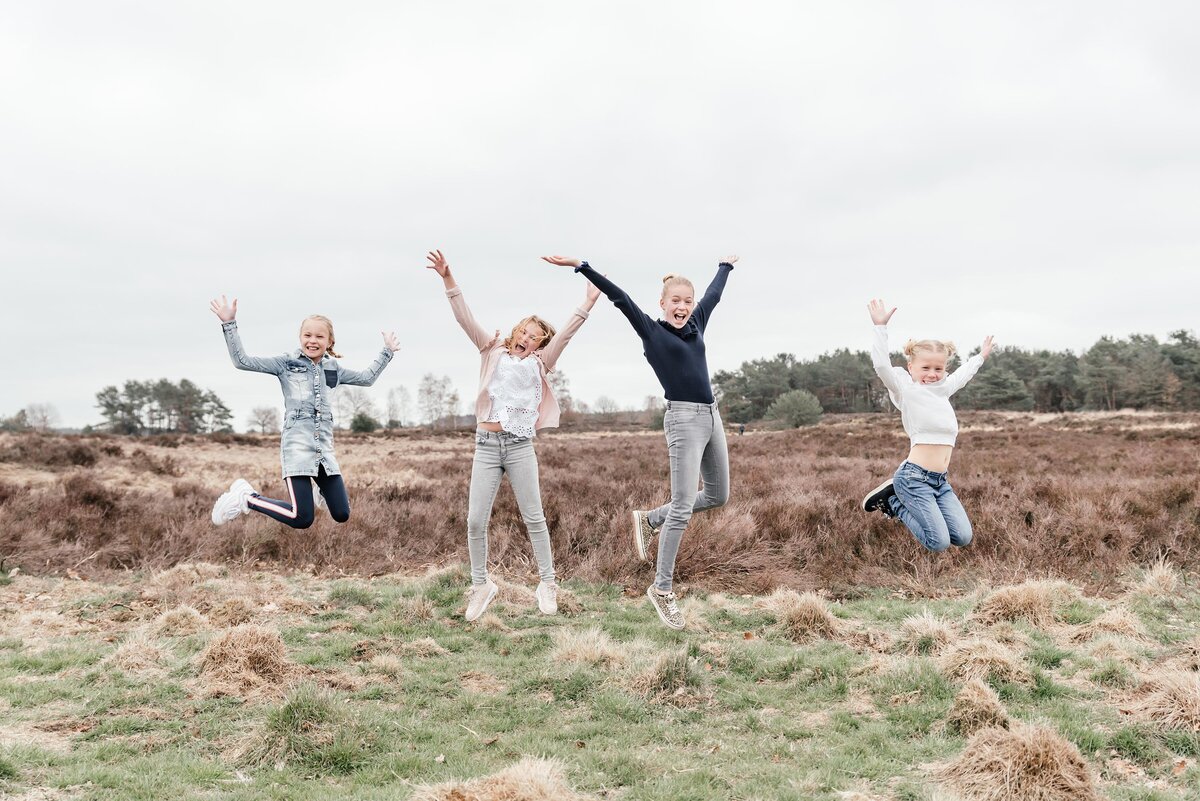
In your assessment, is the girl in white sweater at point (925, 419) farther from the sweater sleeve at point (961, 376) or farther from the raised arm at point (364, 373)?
the raised arm at point (364, 373)

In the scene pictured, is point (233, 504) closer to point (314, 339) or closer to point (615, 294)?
point (314, 339)

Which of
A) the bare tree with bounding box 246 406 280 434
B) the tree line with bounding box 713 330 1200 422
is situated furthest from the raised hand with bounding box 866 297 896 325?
the bare tree with bounding box 246 406 280 434

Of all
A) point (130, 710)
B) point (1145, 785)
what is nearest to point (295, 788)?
point (130, 710)

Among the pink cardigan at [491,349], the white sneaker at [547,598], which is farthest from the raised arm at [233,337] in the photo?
the white sneaker at [547,598]

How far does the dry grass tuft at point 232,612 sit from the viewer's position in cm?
590

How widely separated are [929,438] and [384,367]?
386 centimetres

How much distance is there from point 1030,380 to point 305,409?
63.3 meters

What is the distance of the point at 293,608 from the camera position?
21.3ft

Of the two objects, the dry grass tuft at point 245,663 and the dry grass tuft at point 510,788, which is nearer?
the dry grass tuft at point 510,788

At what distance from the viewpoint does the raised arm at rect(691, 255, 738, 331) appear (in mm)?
5355

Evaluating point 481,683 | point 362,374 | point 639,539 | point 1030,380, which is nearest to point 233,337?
point 362,374

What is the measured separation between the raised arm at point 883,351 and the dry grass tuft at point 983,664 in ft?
5.49

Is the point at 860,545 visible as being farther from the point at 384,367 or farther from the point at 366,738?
the point at 366,738

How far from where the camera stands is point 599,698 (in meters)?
4.40
